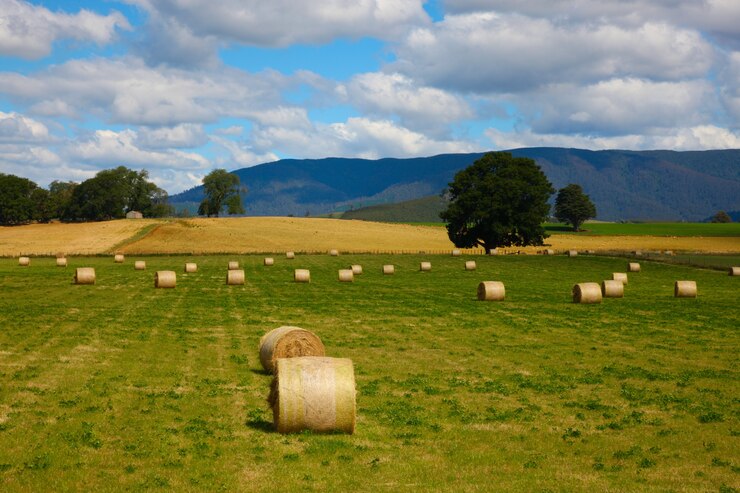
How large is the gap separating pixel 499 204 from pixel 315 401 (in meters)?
83.1

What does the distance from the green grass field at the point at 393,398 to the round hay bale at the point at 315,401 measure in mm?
250

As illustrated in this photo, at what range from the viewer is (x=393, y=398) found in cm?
1912

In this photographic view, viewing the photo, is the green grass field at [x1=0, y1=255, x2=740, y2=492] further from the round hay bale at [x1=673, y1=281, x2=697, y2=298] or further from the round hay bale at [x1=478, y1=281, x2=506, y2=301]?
the round hay bale at [x1=673, y1=281, x2=697, y2=298]

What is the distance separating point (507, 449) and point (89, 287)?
40812 mm

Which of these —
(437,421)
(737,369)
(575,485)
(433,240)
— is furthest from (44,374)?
(433,240)

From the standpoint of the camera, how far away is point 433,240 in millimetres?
147750

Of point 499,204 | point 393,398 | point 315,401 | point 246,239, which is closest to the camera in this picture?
point 315,401

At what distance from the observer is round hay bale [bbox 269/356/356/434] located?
15312mm

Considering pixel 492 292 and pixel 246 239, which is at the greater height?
pixel 246 239

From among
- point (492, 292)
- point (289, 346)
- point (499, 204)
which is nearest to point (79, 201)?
point (499, 204)

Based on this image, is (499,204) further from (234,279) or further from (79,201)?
Result: (79,201)

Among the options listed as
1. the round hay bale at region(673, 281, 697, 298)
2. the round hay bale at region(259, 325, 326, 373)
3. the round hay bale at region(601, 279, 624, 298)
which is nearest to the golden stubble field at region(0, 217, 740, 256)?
the round hay bale at region(601, 279, 624, 298)

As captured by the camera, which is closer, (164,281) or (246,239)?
(164,281)

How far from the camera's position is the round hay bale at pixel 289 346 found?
21.4 meters
